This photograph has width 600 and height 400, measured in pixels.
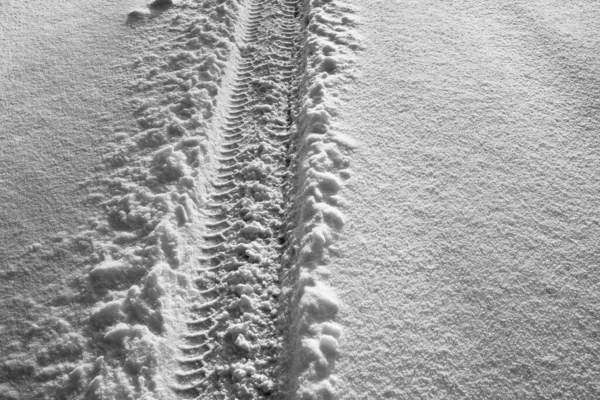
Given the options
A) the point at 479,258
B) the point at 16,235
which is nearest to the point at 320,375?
the point at 479,258

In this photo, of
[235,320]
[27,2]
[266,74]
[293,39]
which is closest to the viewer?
[235,320]

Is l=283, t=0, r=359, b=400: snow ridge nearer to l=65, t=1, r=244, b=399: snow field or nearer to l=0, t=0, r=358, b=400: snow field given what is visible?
l=0, t=0, r=358, b=400: snow field

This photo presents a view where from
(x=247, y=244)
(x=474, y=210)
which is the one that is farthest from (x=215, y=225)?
(x=474, y=210)

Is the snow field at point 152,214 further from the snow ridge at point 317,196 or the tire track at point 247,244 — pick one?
the snow ridge at point 317,196

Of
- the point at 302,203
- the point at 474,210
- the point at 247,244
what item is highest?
the point at 474,210

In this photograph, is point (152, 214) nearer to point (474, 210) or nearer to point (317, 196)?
point (317, 196)

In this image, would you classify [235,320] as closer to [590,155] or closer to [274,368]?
[274,368]

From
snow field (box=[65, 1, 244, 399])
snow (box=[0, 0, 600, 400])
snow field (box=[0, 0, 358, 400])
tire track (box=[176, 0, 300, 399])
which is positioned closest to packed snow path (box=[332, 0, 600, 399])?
snow (box=[0, 0, 600, 400])
